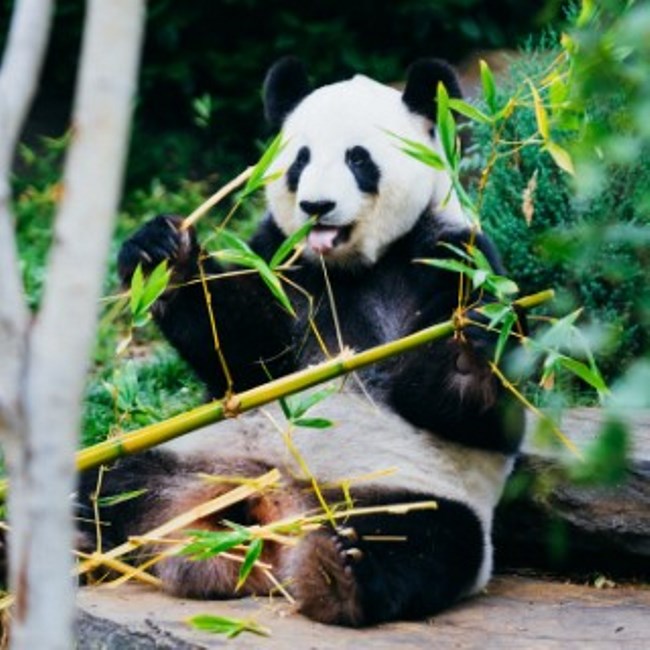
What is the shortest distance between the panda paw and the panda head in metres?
0.31

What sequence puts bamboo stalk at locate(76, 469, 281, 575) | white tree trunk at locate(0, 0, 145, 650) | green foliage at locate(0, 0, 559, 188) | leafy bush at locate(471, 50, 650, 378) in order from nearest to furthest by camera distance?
white tree trunk at locate(0, 0, 145, 650) < bamboo stalk at locate(76, 469, 281, 575) < leafy bush at locate(471, 50, 650, 378) < green foliage at locate(0, 0, 559, 188)

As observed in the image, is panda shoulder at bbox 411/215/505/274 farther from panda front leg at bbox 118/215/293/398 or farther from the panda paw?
the panda paw

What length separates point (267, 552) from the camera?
12.6ft

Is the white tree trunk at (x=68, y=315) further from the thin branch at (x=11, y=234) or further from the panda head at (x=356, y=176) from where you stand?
the panda head at (x=356, y=176)

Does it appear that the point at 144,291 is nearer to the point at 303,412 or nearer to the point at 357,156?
A: the point at 303,412

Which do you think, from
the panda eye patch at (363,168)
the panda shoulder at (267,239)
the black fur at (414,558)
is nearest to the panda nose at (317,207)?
the panda eye patch at (363,168)

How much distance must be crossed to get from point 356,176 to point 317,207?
180 millimetres

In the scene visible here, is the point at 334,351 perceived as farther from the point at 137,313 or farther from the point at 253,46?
the point at 253,46

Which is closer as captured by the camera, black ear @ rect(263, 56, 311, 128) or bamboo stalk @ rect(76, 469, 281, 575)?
bamboo stalk @ rect(76, 469, 281, 575)

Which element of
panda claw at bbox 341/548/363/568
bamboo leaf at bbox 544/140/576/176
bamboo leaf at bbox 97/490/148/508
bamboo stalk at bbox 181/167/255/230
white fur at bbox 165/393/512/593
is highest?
bamboo leaf at bbox 544/140/576/176

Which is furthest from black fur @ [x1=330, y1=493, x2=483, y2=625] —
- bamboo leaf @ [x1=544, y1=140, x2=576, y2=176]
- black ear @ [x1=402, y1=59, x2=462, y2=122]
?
black ear @ [x1=402, y1=59, x2=462, y2=122]

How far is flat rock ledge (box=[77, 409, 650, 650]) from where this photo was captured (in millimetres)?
3350

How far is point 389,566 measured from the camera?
3.53 metres

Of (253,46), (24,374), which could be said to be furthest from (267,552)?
(253,46)
